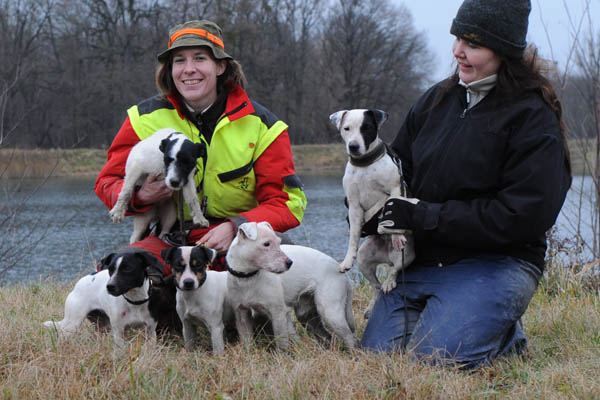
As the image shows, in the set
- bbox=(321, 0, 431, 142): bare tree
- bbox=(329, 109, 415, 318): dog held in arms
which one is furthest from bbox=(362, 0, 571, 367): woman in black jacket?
bbox=(321, 0, 431, 142): bare tree

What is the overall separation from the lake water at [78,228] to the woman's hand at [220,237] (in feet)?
10.5

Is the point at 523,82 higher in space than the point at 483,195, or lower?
higher

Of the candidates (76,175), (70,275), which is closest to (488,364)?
(70,275)

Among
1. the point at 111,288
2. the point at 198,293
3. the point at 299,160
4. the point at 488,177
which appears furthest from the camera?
the point at 299,160

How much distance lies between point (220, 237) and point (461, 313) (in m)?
1.66

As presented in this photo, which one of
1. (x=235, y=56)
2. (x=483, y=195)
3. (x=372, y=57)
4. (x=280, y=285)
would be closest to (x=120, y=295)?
(x=280, y=285)

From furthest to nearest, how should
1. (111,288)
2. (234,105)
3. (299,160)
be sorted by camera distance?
(299,160) < (234,105) < (111,288)

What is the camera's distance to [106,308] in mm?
3980

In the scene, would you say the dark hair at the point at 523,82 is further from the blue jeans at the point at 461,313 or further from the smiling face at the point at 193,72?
the smiling face at the point at 193,72

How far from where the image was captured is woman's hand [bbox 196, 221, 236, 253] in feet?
13.8

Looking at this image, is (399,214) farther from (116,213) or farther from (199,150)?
(116,213)

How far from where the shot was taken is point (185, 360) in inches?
136

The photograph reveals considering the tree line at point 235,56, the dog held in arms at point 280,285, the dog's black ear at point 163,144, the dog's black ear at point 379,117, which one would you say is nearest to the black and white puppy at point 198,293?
the dog held in arms at point 280,285

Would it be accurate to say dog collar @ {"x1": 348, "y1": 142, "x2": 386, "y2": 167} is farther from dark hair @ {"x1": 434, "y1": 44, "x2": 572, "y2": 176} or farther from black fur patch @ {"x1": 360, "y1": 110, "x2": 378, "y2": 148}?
dark hair @ {"x1": 434, "y1": 44, "x2": 572, "y2": 176}
